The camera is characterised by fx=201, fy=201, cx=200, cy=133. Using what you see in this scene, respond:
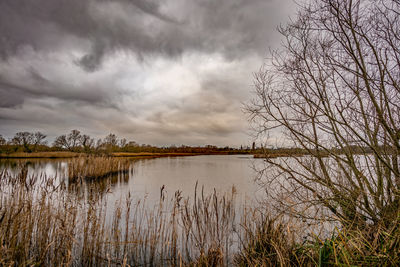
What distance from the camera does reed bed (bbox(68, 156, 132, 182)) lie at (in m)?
13.9

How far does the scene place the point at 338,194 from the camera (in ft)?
11.9

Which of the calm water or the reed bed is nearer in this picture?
the calm water

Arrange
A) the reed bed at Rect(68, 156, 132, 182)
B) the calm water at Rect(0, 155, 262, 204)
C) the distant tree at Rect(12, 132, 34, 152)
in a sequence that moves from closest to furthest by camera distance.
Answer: the calm water at Rect(0, 155, 262, 204)
the reed bed at Rect(68, 156, 132, 182)
the distant tree at Rect(12, 132, 34, 152)

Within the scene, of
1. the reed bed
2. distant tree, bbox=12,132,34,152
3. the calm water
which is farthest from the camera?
distant tree, bbox=12,132,34,152

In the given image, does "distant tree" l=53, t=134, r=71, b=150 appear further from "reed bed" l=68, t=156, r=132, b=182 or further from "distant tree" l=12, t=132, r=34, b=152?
"reed bed" l=68, t=156, r=132, b=182

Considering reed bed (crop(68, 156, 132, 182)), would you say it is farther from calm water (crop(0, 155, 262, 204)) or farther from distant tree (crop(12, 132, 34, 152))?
distant tree (crop(12, 132, 34, 152))

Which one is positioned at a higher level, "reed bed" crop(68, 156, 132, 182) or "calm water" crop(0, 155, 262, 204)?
"reed bed" crop(68, 156, 132, 182)

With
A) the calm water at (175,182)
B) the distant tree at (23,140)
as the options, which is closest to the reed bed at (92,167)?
the calm water at (175,182)

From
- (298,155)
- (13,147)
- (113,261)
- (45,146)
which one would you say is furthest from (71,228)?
(45,146)

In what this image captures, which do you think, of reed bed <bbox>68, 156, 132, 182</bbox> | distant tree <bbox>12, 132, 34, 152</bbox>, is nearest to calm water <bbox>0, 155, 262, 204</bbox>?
reed bed <bbox>68, 156, 132, 182</bbox>

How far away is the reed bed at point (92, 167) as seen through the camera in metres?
13.9

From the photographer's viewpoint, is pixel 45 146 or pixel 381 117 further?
pixel 45 146

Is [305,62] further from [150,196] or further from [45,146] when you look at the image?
[45,146]

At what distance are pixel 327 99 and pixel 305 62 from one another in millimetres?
851
